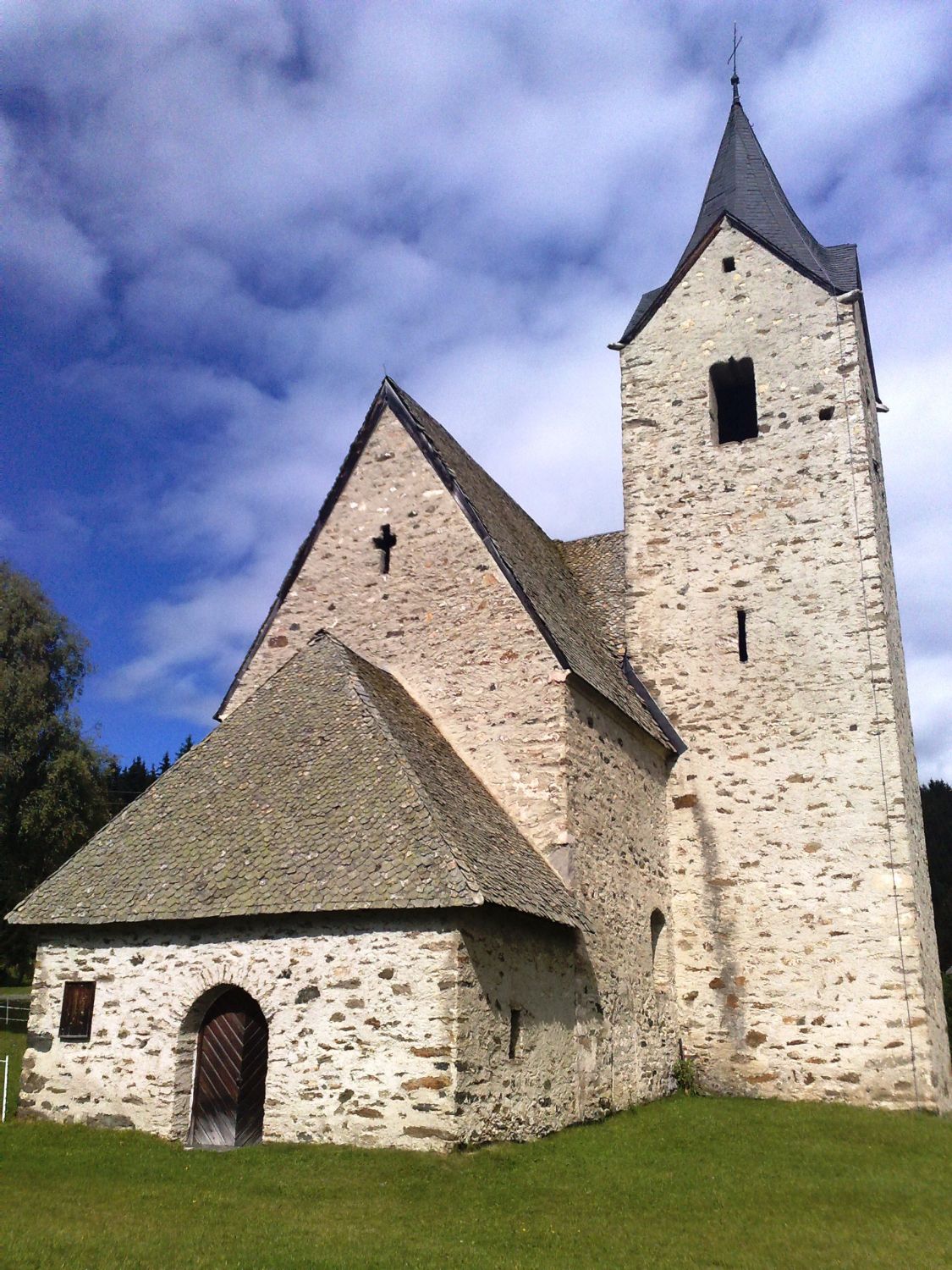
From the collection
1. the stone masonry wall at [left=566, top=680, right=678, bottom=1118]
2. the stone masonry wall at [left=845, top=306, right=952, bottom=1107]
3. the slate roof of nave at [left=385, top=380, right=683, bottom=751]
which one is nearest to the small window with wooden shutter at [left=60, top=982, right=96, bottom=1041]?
the stone masonry wall at [left=566, top=680, right=678, bottom=1118]

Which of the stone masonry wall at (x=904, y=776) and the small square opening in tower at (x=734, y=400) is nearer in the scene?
the stone masonry wall at (x=904, y=776)

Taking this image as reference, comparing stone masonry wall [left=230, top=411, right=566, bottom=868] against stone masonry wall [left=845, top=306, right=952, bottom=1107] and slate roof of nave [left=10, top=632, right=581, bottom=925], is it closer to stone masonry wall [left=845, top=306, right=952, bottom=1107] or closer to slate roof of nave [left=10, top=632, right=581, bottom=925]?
slate roof of nave [left=10, top=632, right=581, bottom=925]

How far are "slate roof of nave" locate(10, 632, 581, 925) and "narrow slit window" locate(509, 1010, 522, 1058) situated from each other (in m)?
1.17

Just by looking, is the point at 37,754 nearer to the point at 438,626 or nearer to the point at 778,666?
the point at 438,626

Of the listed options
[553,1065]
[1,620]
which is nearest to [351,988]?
[553,1065]

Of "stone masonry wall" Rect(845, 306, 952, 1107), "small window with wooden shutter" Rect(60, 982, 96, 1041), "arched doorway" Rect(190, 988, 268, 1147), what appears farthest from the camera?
"stone masonry wall" Rect(845, 306, 952, 1107)

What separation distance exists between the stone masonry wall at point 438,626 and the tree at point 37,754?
15053 millimetres

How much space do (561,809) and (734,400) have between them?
34.6ft

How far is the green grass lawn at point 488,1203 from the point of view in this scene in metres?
7.38

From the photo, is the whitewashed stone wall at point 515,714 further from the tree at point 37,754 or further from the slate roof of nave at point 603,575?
the tree at point 37,754

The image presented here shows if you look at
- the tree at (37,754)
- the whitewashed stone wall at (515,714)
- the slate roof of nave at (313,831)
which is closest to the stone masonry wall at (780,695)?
the whitewashed stone wall at (515,714)

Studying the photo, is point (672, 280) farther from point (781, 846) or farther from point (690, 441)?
point (781, 846)

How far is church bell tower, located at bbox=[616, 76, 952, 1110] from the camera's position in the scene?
1495 centimetres

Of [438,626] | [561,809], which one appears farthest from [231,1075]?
[438,626]
